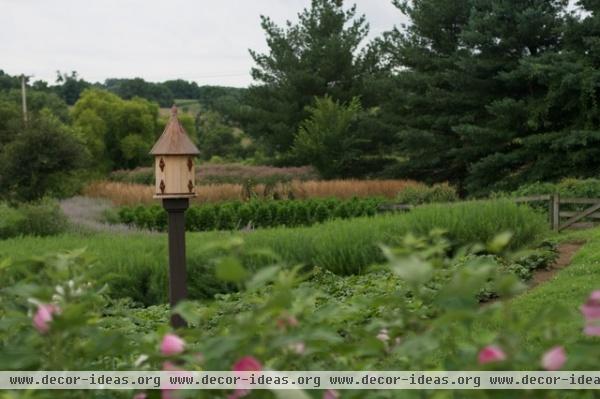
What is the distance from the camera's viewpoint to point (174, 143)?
504 cm

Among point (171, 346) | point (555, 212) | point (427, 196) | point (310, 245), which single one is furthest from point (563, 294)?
Answer: point (427, 196)

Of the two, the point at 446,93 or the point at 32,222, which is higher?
the point at 446,93

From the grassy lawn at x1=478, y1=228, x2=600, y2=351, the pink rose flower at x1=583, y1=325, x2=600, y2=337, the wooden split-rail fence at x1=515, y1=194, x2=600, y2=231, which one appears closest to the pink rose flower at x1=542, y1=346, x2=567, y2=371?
the pink rose flower at x1=583, y1=325, x2=600, y2=337

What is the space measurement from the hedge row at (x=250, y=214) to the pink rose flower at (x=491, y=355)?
13818 mm

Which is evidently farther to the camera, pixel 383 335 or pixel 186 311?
pixel 383 335

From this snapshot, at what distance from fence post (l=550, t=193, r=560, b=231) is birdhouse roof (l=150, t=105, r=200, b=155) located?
9.53 metres

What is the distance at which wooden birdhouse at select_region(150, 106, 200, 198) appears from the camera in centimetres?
498

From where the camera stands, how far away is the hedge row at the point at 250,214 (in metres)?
15.2

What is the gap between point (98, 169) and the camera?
3195cm

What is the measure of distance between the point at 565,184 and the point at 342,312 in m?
15.5

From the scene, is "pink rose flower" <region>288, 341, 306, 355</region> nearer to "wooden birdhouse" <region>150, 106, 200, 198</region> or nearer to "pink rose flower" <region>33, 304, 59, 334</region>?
"pink rose flower" <region>33, 304, 59, 334</region>

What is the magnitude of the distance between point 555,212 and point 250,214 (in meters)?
6.52

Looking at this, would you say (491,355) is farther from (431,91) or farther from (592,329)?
(431,91)

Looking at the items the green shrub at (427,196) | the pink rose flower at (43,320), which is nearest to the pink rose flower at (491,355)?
the pink rose flower at (43,320)
